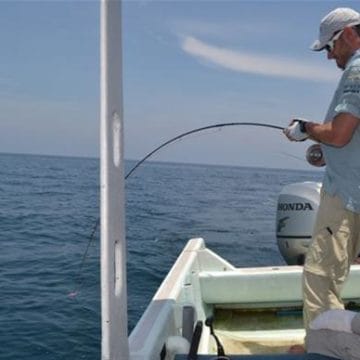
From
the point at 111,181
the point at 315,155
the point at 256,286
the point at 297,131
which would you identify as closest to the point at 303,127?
the point at 297,131

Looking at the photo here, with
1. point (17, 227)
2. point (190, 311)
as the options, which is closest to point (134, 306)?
point (190, 311)

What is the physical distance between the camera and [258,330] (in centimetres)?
390

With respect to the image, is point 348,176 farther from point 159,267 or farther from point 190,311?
point 159,267

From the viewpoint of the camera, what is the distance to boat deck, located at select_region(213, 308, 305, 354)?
3455 mm

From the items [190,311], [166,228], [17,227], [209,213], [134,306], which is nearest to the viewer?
[190,311]

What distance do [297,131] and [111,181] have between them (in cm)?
130

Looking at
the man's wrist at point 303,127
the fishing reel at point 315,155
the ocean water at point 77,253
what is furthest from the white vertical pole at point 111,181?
the ocean water at point 77,253

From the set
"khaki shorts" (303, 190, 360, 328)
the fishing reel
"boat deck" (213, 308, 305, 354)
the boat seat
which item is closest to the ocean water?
the boat seat

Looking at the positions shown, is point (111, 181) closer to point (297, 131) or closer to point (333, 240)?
point (297, 131)

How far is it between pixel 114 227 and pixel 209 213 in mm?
20940

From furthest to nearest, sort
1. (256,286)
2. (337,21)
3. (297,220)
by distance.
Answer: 1. (297,220)
2. (256,286)
3. (337,21)

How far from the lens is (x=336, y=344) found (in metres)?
2.01

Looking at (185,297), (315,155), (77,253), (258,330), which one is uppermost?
(315,155)

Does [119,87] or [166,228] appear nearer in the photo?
[119,87]
